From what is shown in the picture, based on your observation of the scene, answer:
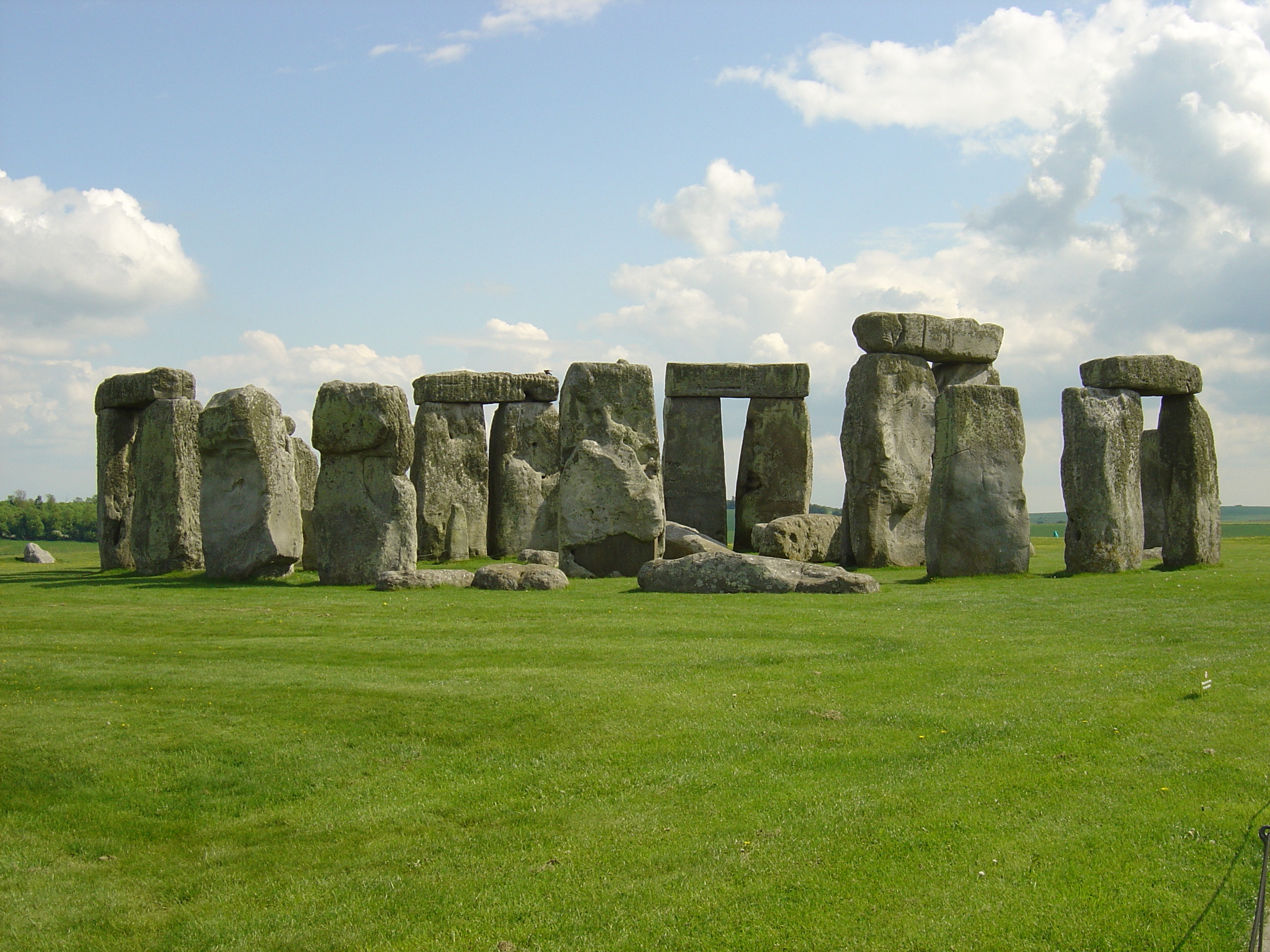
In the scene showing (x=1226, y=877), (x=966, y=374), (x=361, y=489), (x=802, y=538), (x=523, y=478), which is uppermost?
(x=966, y=374)

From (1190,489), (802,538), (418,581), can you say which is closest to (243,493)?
(418,581)

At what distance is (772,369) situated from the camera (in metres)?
26.4

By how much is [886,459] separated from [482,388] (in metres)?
9.36

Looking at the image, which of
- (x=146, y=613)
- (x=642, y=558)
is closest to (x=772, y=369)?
(x=642, y=558)

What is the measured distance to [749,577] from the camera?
14.6 meters

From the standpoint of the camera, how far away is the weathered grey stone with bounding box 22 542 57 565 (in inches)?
1085

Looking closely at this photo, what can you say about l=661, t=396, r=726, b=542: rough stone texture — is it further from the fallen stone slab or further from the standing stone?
the standing stone

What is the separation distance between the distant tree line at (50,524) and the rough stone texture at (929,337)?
33.0 m

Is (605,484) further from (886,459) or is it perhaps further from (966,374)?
(966,374)

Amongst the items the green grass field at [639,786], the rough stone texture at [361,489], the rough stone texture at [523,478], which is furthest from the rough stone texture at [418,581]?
the rough stone texture at [523,478]

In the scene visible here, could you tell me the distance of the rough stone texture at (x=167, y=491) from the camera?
782 inches

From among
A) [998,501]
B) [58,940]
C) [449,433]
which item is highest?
[449,433]

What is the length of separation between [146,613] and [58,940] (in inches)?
312

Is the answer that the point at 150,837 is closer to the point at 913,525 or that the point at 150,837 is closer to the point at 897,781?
the point at 897,781
